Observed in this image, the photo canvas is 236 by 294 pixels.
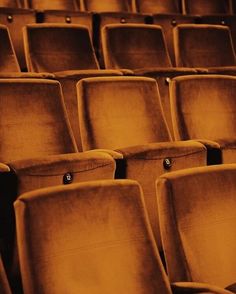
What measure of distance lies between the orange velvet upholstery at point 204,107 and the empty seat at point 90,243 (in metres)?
0.21

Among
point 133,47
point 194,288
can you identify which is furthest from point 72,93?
point 194,288

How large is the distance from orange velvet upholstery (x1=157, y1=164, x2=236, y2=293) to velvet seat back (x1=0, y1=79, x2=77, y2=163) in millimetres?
145

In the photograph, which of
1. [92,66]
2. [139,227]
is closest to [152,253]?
[139,227]

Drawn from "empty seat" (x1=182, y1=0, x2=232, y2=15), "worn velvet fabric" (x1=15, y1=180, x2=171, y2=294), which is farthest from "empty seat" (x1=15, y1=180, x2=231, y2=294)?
"empty seat" (x1=182, y1=0, x2=232, y2=15)

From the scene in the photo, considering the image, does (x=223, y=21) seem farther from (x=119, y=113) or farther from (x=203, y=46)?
(x=119, y=113)

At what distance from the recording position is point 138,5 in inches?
35.5

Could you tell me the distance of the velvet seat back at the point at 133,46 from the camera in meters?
0.65

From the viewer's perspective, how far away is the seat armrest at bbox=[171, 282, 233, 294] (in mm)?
295

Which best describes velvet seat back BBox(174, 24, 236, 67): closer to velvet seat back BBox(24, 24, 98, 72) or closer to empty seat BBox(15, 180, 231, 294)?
velvet seat back BBox(24, 24, 98, 72)

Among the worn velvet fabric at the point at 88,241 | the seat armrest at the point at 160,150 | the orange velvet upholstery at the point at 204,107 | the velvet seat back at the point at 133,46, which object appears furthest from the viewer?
the velvet seat back at the point at 133,46

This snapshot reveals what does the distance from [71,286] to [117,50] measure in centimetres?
41

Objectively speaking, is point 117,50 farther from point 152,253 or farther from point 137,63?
A: point 152,253

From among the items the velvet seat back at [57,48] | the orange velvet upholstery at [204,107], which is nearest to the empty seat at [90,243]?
the orange velvet upholstery at [204,107]

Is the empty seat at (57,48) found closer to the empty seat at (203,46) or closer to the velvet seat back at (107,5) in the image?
the empty seat at (203,46)
